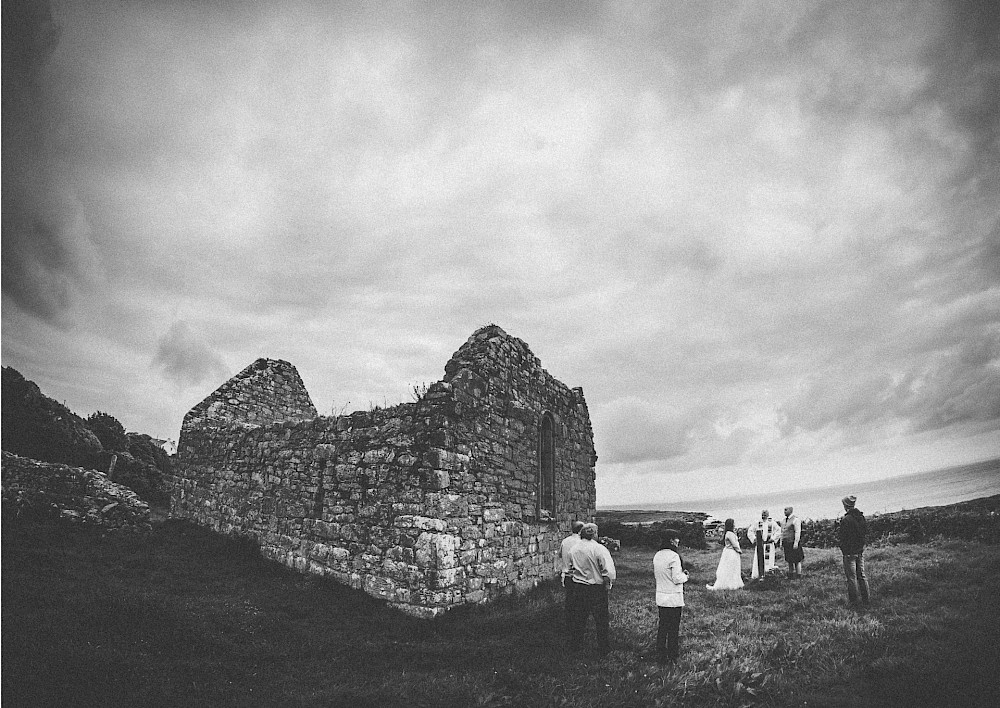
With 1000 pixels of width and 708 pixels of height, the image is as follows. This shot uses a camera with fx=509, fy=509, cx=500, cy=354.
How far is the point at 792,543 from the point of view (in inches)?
525

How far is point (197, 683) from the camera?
6.00m

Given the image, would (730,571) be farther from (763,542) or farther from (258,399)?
(258,399)

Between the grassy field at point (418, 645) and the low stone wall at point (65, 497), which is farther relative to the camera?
the low stone wall at point (65, 497)

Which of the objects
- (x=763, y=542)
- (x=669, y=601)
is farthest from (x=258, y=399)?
(x=763, y=542)

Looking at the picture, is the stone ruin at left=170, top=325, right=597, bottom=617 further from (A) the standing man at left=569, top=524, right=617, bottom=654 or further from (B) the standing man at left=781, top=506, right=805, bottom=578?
(B) the standing man at left=781, top=506, right=805, bottom=578

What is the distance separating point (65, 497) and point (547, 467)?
12.4m

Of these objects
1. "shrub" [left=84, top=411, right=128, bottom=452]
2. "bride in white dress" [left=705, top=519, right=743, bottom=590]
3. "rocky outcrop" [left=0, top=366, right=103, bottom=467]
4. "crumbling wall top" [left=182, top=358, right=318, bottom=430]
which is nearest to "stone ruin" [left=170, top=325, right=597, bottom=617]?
"crumbling wall top" [left=182, top=358, right=318, bottom=430]

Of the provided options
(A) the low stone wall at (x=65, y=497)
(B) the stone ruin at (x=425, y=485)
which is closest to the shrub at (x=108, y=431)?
(B) the stone ruin at (x=425, y=485)

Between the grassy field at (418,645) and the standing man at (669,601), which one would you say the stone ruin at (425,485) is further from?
the standing man at (669,601)

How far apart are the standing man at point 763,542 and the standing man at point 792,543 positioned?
0.53m

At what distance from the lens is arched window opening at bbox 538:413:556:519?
14.0 m

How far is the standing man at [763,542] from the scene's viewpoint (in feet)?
45.8

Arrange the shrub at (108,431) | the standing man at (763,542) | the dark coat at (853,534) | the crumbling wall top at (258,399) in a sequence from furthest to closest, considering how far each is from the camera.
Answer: the shrub at (108,431) < the crumbling wall top at (258,399) < the standing man at (763,542) < the dark coat at (853,534)

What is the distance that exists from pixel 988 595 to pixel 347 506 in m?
A: 12.9
